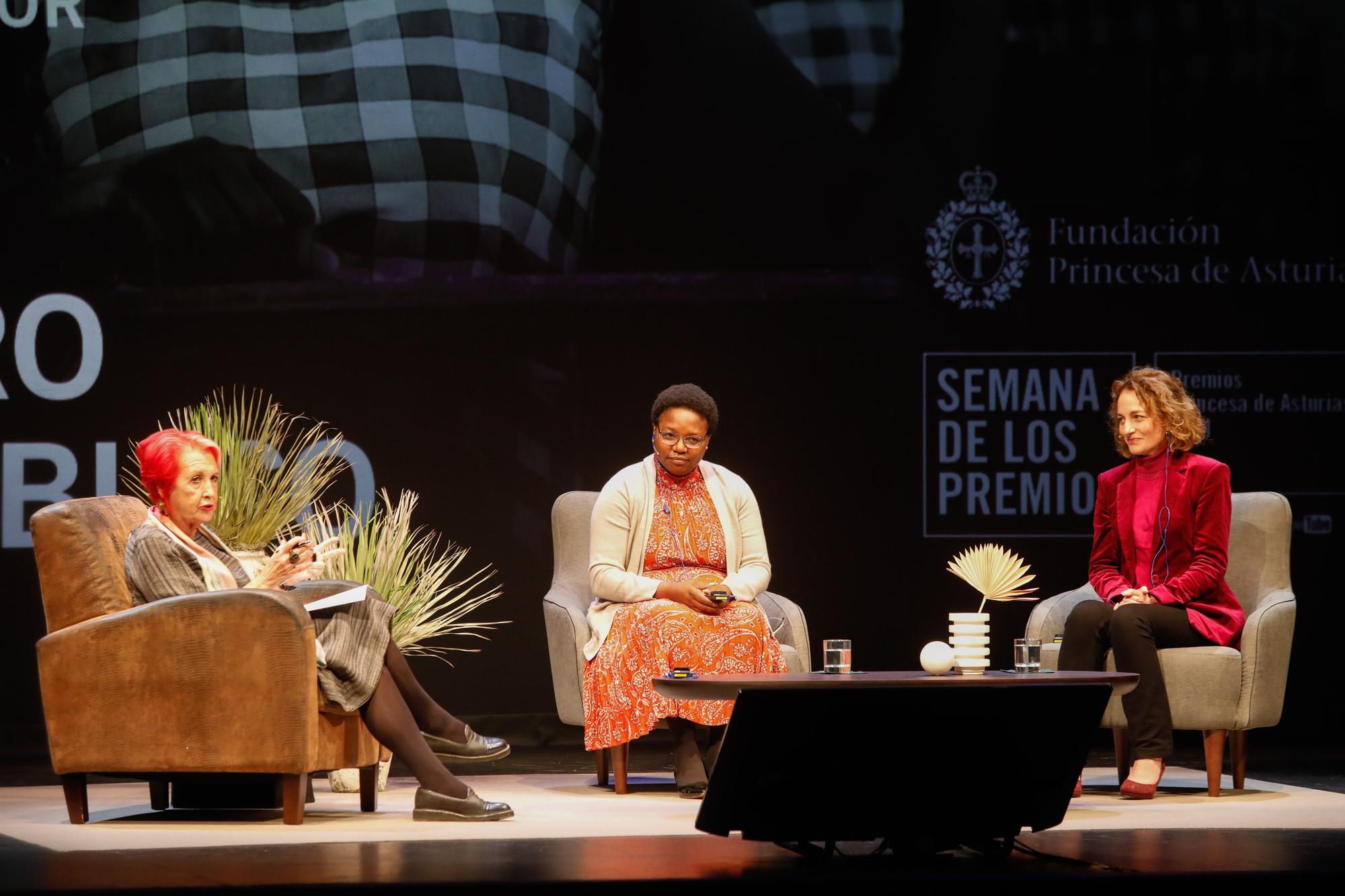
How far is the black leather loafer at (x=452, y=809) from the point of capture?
4098 mm

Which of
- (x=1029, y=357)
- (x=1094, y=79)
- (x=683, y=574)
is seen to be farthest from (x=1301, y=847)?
(x=1094, y=79)

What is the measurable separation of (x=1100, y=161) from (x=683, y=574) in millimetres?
2504

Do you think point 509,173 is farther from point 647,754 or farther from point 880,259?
point 647,754

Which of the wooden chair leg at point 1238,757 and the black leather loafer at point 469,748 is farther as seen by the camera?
the wooden chair leg at point 1238,757

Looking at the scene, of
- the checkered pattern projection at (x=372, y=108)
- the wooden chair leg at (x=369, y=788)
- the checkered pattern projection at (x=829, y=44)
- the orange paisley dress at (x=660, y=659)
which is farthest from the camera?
the checkered pattern projection at (x=829, y=44)

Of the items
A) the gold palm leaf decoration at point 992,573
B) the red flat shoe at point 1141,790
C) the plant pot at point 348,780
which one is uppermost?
the gold palm leaf decoration at point 992,573

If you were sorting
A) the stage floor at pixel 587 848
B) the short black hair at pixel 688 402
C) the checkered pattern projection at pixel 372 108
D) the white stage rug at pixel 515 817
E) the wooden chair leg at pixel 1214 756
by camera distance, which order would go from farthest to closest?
the checkered pattern projection at pixel 372 108 < the short black hair at pixel 688 402 < the wooden chair leg at pixel 1214 756 < the white stage rug at pixel 515 817 < the stage floor at pixel 587 848

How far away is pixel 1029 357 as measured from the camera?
6289 mm

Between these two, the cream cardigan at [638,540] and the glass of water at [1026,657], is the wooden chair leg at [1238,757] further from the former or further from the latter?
the cream cardigan at [638,540]

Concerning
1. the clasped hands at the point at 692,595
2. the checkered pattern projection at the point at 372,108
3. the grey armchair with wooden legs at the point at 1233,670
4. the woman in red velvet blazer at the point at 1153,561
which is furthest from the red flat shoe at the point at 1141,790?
the checkered pattern projection at the point at 372,108

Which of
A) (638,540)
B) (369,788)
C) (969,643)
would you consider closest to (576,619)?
(638,540)

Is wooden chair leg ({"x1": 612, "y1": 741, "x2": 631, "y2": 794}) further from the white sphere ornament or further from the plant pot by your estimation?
the white sphere ornament

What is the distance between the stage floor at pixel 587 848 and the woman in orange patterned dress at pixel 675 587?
220 millimetres

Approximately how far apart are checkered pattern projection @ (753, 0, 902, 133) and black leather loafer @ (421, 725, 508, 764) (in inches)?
117
